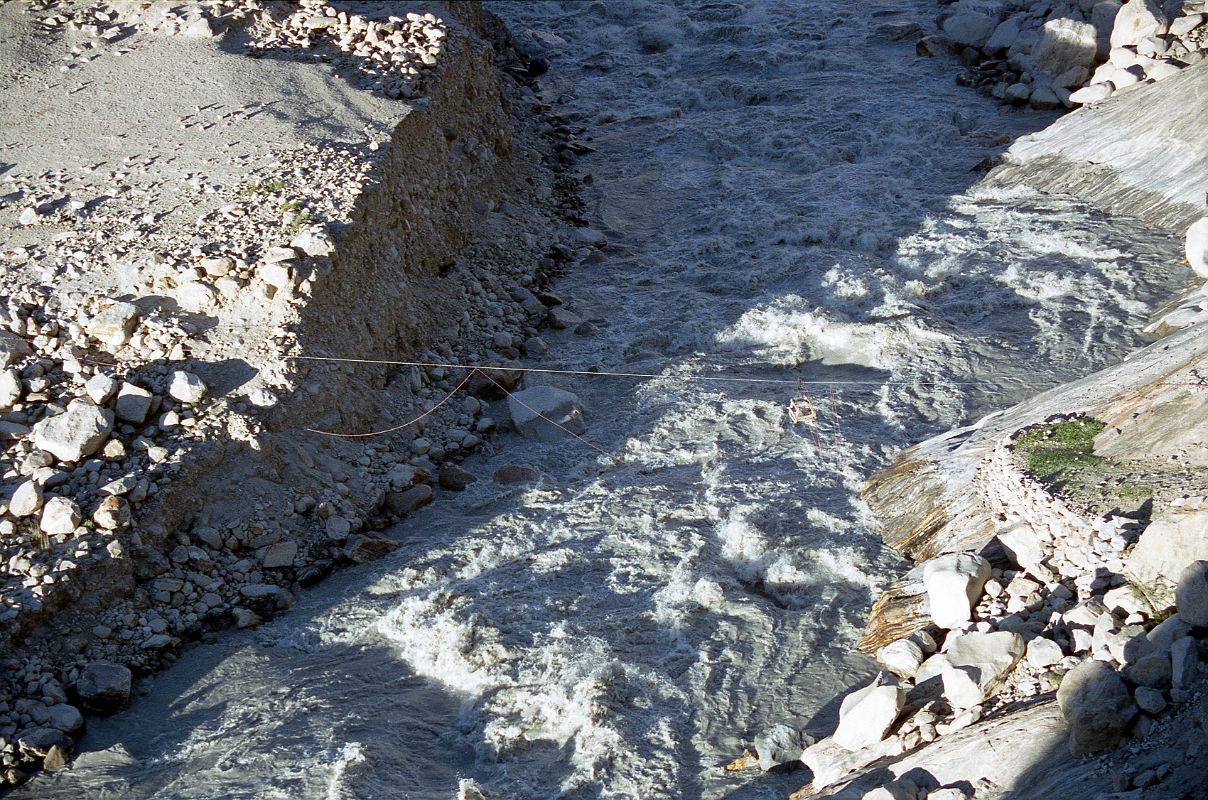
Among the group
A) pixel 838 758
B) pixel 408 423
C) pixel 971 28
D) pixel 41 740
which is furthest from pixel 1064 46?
pixel 41 740

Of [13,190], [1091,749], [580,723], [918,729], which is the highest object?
[13,190]

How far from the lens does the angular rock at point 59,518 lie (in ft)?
18.4

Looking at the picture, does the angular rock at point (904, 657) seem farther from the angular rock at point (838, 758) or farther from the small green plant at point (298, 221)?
the small green plant at point (298, 221)

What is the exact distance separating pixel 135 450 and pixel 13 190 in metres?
2.46

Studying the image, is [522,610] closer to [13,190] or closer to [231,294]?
[231,294]

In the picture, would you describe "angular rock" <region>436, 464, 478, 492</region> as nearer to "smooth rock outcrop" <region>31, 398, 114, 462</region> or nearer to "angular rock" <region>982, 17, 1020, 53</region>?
"smooth rock outcrop" <region>31, 398, 114, 462</region>

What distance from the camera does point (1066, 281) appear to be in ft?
28.1

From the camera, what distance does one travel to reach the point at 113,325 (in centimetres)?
636

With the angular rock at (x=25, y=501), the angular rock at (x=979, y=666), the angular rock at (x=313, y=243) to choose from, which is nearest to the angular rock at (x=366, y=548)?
the angular rock at (x=25, y=501)

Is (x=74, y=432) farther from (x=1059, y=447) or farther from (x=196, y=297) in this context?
(x=1059, y=447)

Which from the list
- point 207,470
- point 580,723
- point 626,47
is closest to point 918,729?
point 580,723

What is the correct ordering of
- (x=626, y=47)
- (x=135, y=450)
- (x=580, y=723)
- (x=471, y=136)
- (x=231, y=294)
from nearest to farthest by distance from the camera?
(x=580, y=723), (x=135, y=450), (x=231, y=294), (x=471, y=136), (x=626, y=47)

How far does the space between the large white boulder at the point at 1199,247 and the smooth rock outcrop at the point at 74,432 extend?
7562 mm

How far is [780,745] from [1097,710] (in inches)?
59.2
